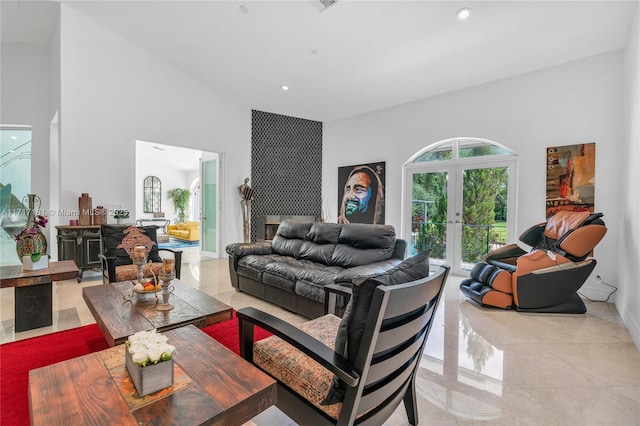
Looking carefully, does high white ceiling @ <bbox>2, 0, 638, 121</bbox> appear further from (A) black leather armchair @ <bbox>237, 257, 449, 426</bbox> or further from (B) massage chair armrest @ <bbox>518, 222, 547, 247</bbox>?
(A) black leather armchair @ <bbox>237, 257, 449, 426</bbox>

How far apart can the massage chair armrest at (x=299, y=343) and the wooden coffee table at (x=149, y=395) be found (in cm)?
18

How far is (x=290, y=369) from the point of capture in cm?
144

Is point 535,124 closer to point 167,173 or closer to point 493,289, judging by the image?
point 493,289

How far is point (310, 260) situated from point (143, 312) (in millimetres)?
2071

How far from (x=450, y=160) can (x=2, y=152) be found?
804 centimetres

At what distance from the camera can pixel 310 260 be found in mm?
3793

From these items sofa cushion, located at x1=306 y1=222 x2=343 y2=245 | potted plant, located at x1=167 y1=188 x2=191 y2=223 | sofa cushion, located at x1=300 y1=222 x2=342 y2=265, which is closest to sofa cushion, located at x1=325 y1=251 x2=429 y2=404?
sofa cushion, located at x1=300 y1=222 x2=342 y2=265

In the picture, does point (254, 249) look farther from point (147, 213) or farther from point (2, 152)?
point (147, 213)

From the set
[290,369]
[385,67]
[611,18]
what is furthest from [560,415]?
[385,67]

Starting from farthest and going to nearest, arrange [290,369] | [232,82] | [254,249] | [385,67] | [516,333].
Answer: [232,82] → [385,67] → [254,249] → [516,333] → [290,369]

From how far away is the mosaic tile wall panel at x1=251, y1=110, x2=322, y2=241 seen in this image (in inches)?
269

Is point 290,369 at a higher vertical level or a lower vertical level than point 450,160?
lower

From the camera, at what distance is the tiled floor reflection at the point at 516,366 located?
5.71 ft

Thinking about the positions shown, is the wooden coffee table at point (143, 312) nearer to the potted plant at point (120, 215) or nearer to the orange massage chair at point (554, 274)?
the potted plant at point (120, 215)
